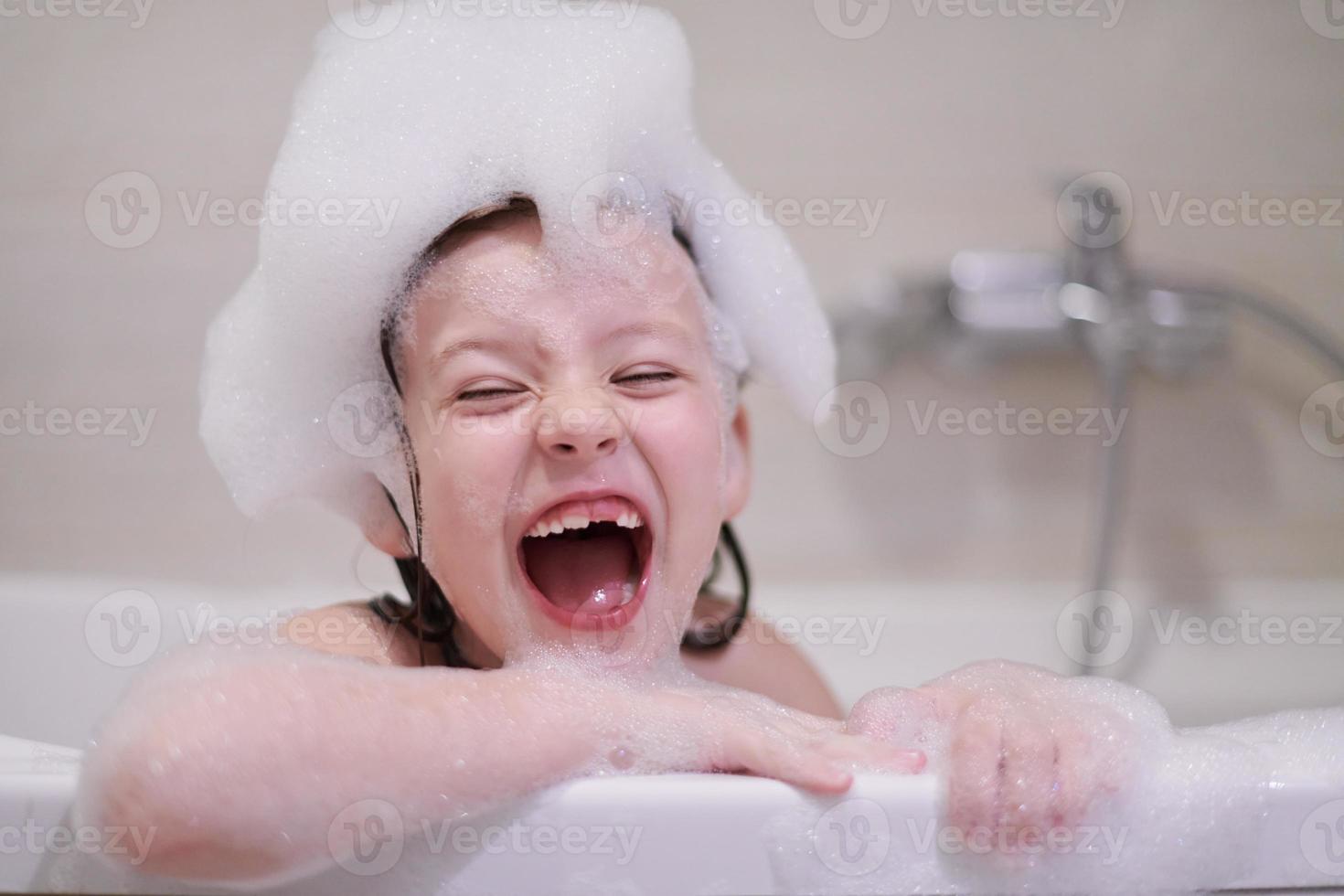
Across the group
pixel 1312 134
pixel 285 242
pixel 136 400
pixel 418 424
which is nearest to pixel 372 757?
pixel 418 424

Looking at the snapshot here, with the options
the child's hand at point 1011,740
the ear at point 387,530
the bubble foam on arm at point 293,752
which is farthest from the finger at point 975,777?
the ear at point 387,530

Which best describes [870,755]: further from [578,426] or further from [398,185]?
[398,185]

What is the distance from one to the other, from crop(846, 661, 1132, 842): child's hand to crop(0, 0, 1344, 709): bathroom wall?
93cm

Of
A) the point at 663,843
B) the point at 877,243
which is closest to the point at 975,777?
the point at 663,843

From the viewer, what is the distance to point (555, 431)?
→ 84cm

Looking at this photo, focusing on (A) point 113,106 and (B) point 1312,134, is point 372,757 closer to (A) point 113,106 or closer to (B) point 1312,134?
(A) point 113,106

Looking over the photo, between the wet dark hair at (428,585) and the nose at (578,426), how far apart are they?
5.8 inches

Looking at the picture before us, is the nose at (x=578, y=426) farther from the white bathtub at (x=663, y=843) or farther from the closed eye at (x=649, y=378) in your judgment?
the white bathtub at (x=663, y=843)

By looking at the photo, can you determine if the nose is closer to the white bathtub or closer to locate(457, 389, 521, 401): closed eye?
locate(457, 389, 521, 401): closed eye

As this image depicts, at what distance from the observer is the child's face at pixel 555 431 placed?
87cm

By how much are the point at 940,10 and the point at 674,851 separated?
145 cm

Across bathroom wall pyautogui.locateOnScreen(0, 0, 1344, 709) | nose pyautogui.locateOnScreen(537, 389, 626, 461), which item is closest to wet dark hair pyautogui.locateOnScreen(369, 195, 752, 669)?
nose pyautogui.locateOnScreen(537, 389, 626, 461)

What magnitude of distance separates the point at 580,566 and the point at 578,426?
0.19 metres

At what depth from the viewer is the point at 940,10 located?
5.55 ft
